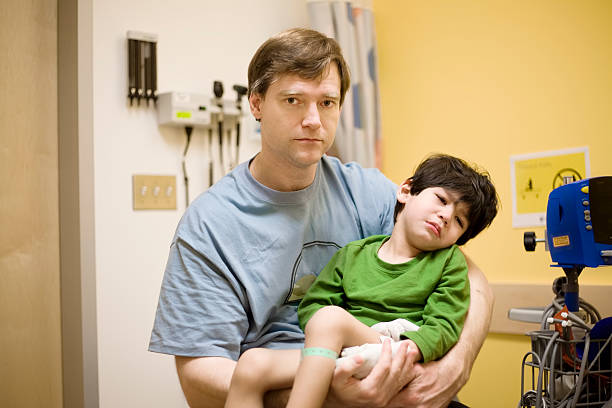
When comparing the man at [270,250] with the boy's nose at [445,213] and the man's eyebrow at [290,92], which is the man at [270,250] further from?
the boy's nose at [445,213]

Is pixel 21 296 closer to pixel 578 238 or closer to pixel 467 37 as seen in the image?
pixel 578 238

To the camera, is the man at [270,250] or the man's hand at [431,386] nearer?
the man's hand at [431,386]

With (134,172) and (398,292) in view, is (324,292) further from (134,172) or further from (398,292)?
(134,172)

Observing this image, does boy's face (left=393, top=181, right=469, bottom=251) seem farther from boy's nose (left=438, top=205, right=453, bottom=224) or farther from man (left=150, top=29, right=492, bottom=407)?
man (left=150, top=29, right=492, bottom=407)

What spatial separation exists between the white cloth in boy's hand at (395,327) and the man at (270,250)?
9 centimetres

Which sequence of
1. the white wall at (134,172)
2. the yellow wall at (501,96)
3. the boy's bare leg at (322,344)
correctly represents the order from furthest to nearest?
the white wall at (134,172), the yellow wall at (501,96), the boy's bare leg at (322,344)

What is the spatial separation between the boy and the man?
0.08 m

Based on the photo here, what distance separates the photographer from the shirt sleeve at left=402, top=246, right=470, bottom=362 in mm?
1269

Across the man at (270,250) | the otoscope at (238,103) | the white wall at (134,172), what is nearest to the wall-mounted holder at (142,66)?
the white wall at (134,172)

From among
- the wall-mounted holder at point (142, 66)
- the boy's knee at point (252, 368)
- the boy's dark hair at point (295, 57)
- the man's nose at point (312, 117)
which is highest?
the wall-mounted holder at point (142, 66)

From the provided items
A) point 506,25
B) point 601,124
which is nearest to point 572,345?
point 601,124

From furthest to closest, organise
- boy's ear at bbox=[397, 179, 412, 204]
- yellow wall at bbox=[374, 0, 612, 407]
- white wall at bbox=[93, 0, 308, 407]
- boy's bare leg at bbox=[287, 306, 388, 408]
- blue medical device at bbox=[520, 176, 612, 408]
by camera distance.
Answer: white wall at bbox=[93, 0, 308, 407], yellow wall at bbox=[374, 0, 612, 407], boy's ear at bbox=[397, 179, 412, 204], blue medical device at bbox=[520, 176, 612, 408], boy's bare leg at bbox=[287, 306, 388, 408]

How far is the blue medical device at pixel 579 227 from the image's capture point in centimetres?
130

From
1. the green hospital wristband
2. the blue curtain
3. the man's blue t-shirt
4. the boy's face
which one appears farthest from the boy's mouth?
the blue curtain
